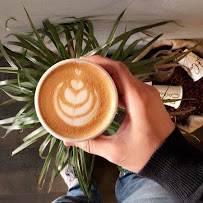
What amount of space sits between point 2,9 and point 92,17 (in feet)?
0.89

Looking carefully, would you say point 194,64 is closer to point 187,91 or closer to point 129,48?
point 187,91

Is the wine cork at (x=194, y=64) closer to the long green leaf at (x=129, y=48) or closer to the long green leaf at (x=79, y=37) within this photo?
the long green leaf at (x=129, y=48)

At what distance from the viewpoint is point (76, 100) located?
2.33 feet

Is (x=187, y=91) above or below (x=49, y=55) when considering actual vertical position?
below

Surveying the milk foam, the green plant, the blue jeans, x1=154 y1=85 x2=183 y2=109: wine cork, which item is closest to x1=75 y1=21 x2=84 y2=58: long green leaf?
the green plant

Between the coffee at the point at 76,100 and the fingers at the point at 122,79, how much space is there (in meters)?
0.06

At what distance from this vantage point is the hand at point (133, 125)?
761 millimetres

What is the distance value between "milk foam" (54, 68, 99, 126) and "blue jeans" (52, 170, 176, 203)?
0.53 meters

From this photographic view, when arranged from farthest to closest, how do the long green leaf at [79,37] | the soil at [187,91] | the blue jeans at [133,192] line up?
the soil at [187,91] < the blue jeans at [133,192] < the long green leaf at [79,37]

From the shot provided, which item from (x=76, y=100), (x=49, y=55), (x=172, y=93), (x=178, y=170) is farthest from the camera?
(x=172, y=93)

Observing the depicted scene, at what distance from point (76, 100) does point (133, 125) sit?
166 millimetres

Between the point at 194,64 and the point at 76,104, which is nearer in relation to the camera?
the point at 76,104

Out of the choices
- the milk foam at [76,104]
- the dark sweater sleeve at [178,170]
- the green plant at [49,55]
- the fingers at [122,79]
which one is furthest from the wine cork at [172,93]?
the milk foam at [76,104]

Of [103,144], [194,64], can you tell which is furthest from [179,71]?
[103,144]
